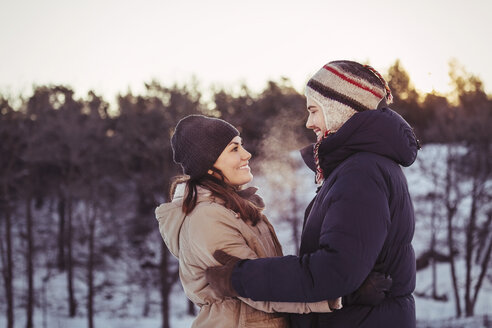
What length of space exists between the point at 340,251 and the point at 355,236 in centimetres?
8

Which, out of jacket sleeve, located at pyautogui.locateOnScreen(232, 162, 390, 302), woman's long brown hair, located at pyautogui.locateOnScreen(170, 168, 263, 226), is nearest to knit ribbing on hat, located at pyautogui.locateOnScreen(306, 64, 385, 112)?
jacket sleeve, located at pyautogui.locateOnScreen(232, 162, 390, 302)

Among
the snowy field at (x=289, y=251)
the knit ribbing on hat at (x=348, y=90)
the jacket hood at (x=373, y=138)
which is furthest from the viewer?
the snowy field at (x=289, y=251)

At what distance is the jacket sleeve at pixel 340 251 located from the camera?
1.78m

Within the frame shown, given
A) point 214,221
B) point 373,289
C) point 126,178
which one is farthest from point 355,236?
point 126,178

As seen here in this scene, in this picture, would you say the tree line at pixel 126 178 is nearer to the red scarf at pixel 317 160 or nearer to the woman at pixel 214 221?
the woman at pixel 214 221

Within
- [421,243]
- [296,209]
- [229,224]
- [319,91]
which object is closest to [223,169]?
[229,224]

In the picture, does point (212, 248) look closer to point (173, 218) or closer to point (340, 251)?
point (173, 218)

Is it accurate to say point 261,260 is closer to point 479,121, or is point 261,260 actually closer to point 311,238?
point 311,238

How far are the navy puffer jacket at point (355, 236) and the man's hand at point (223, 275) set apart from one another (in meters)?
0.05

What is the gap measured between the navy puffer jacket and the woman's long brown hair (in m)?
0.49

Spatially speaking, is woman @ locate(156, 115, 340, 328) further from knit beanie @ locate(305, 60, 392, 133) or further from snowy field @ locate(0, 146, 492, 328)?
snowy field @ locate(0, 146, 492, 328)

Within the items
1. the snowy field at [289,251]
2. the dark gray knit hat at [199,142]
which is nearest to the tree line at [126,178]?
the snowy field at [289,251]

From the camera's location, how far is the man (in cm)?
180

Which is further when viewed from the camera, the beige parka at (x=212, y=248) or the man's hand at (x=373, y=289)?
the beige parka at (x=212, y=248)
